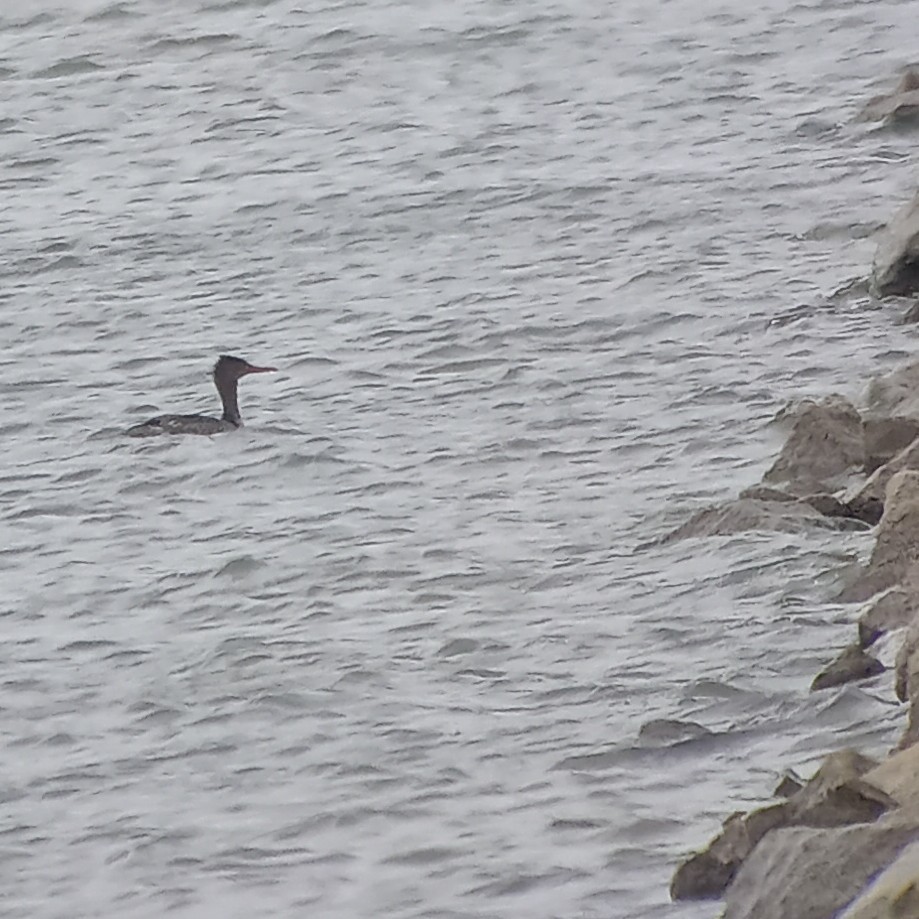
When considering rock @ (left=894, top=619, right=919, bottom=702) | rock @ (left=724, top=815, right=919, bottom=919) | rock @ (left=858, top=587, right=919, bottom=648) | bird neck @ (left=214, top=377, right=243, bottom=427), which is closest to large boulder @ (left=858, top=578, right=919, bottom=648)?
rock @ (left=858, top=587, right=919, bottom=648)

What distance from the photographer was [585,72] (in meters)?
22.2

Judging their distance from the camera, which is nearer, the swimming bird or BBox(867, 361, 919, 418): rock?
BBox(867, 361, 919, 418): rock

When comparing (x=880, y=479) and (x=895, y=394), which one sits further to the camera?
(x=895, y=394)

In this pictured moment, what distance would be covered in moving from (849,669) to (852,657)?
57mm

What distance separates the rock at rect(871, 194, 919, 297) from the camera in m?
14.7

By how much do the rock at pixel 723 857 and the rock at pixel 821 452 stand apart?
12.4ft

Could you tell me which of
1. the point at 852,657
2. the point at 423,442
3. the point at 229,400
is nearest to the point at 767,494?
the point at 852,657

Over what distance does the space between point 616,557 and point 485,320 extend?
4329 mm

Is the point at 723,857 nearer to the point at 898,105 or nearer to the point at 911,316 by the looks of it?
the point at 911,316

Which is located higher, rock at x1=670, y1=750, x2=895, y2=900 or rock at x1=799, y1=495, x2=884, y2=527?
rock at x1=670, y1=750, x2=895, y2=900

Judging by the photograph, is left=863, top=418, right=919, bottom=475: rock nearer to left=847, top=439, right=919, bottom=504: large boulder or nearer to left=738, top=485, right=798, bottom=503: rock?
left=847, top=439, right=919, bottom=504: large boulder

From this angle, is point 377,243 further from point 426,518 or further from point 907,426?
point 907,426

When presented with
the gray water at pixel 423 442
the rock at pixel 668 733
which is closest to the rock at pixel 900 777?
the gray water at pixel 423 442

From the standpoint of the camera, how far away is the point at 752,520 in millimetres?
11828
